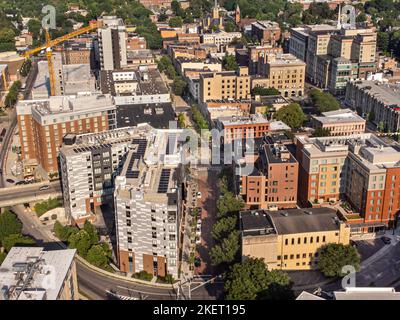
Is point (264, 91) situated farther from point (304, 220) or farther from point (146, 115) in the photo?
point (304, 220)

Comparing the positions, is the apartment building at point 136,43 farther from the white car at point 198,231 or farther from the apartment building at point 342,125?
the white car at point 198,231

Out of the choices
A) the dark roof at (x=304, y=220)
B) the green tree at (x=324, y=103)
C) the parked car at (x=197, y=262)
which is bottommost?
the parked car at (x=197, y=262)

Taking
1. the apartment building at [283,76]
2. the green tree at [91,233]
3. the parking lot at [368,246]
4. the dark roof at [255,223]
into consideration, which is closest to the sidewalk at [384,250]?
the parking lot at [368,246]

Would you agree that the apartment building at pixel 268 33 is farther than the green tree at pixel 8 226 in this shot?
Yes

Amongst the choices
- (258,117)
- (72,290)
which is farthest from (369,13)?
(72,290)

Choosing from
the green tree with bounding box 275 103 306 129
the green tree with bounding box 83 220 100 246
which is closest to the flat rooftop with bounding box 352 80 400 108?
the green tree with bounding box 275 103 306 129

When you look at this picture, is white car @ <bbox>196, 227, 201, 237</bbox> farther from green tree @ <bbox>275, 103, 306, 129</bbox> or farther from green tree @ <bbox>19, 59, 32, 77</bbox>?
green tree @ <bbox>19, 59, 32, 77</bbox>
